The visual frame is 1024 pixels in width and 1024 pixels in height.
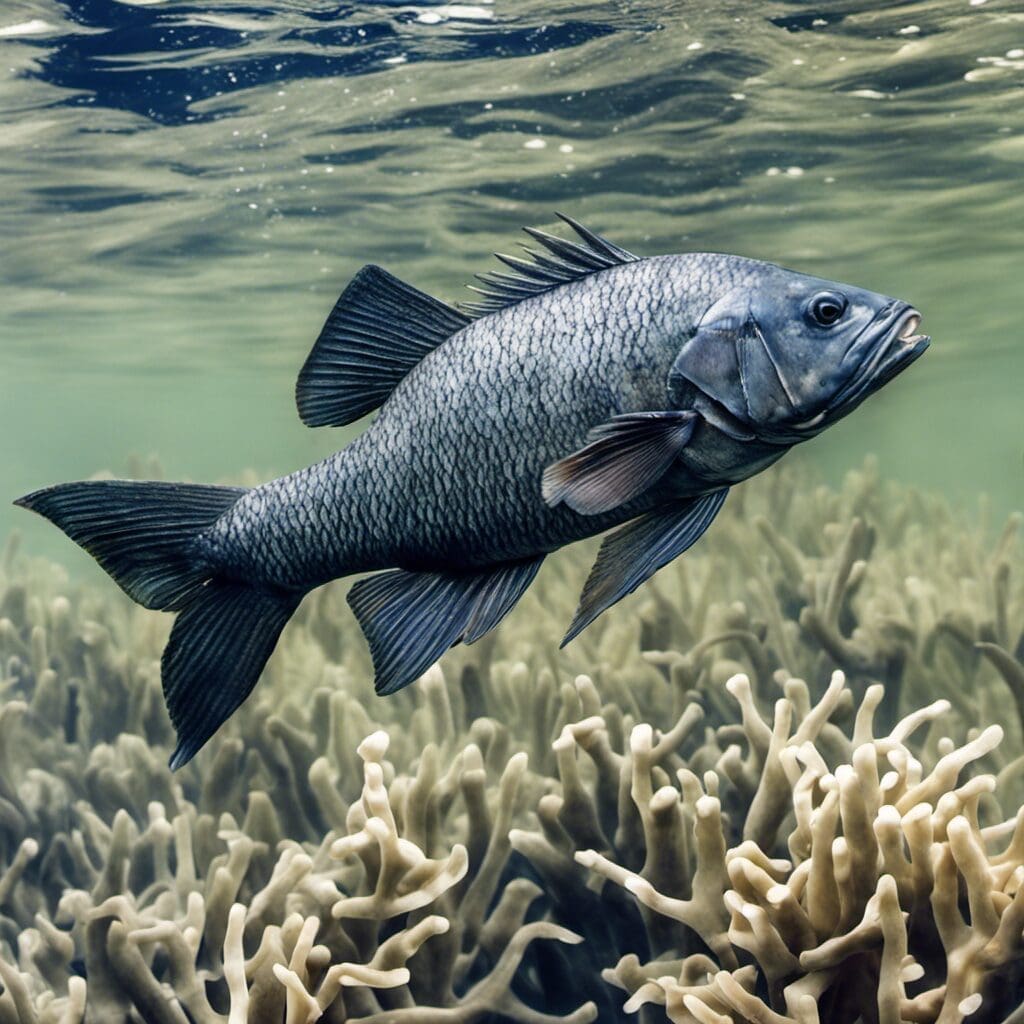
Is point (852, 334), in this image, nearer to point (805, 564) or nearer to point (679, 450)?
point (679, 450)

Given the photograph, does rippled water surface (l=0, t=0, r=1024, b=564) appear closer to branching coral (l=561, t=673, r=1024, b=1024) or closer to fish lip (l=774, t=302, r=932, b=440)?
branching coral (l=561, t=673, r=1024, b=1024)

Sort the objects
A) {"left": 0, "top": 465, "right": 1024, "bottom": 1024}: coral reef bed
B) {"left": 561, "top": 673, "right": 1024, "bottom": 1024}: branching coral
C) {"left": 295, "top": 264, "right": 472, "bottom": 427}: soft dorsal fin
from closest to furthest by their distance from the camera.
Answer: {"left": 295, "top": 264, "right": 472, "bottom": 427}: soft dorsal fin
{"left": 561, "top": 673, "right": 1024, "bottom": 1024}: branching coral
{"left": 0, "top": 465, "right": 1024, "bottom": 1024}: coral reef bed

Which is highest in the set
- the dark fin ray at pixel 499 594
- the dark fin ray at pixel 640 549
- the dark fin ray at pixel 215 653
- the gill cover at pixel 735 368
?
the gill cover at pixel 735 368

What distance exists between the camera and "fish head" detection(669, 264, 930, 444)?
185cm

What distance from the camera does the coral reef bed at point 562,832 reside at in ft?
9.74

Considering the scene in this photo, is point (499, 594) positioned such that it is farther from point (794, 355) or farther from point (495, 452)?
point (794, 355)

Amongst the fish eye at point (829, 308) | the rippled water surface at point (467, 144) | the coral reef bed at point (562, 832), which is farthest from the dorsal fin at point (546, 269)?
the rippled water surface at point (467, 144)

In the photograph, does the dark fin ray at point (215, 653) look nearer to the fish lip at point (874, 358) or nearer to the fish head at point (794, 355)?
the fish head at point (794, 355)

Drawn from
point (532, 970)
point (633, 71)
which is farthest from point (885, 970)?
point (633, 71)

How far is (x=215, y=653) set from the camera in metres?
2.24

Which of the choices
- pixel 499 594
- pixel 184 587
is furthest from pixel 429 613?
pixel 184 587

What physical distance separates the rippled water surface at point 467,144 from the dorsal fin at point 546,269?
24.2 ft

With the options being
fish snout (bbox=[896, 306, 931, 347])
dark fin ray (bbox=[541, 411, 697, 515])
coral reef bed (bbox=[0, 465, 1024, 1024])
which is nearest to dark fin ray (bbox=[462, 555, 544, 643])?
dark fin ray (bbox=[541, 411, 697, 515])

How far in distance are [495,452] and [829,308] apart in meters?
0.69
